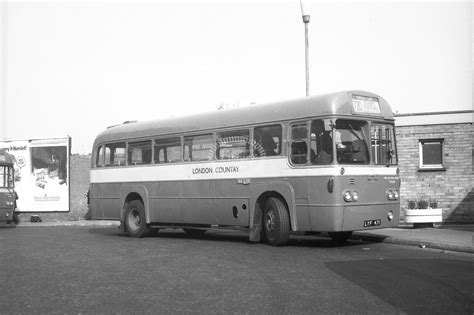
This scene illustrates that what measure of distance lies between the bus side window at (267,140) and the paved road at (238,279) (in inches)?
83.6

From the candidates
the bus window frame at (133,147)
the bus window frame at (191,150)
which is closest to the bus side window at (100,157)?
the bus window frame at (133,147)

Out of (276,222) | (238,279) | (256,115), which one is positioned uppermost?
(256,115)

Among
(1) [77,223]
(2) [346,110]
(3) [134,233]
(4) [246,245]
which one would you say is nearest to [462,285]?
(2) [346,110]

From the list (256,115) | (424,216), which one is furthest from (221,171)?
(424,216)

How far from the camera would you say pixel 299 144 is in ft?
44.8

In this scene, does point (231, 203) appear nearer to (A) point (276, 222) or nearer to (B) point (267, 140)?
(A) point (276, 222)

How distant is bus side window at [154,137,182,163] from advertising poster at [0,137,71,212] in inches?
536

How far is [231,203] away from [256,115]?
2.19m

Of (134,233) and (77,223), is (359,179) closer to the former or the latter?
(134,233)

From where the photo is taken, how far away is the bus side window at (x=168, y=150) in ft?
54.8

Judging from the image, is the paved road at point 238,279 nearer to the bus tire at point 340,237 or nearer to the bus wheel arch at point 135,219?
the bus tire at point 340,237

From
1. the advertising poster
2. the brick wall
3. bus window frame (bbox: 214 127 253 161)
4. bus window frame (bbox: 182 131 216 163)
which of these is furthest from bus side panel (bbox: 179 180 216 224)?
the advertising poster

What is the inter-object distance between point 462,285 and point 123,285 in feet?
15.1

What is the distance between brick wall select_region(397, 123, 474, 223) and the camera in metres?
19.8
